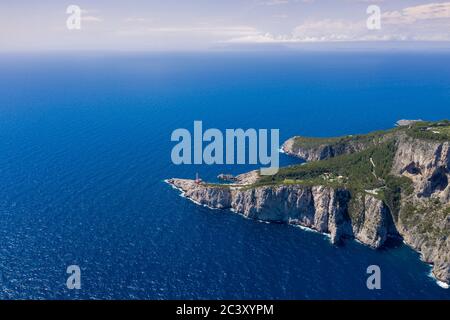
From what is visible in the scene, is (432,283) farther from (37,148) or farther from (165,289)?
(37,148)

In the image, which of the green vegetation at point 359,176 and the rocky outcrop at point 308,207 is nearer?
the rocky outcrop at point 308,207

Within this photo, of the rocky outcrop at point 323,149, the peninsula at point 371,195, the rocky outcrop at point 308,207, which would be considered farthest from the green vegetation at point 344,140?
the rocky outcrop at point 308,207

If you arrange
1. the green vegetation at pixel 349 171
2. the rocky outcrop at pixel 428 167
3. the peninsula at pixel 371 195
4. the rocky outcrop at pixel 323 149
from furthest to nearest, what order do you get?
the rocky outcrop at pixel 323 149
the green vegetation at pixel 349 171
the rocky outcrop at pixel 428 167
the peninsula at pixel 371 195

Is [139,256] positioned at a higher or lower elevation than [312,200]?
lower

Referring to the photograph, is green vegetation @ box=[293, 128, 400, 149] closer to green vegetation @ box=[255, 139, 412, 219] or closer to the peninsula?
green vegetation @ box=[255, 139, 412, 219]

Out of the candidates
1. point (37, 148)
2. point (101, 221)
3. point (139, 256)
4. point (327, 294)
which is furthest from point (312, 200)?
point (37, 148)

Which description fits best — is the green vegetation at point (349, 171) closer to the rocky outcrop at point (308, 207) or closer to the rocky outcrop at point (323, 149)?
the rocky outcrop at point (308, 207)

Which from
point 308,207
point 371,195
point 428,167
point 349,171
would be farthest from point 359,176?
point 308,207
